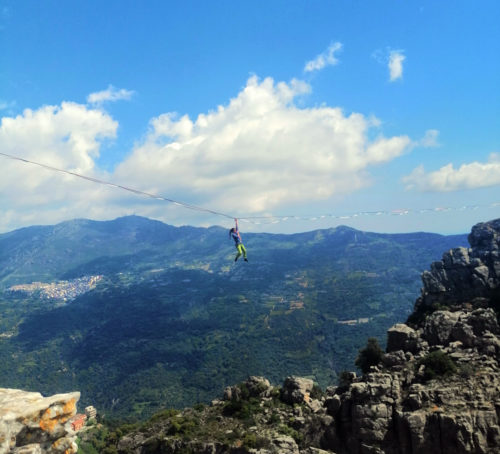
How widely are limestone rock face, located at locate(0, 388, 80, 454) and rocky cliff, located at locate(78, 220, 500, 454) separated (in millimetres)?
31801

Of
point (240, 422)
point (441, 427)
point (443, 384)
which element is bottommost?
point (240, 422)

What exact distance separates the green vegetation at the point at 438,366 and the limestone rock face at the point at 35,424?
128 ft

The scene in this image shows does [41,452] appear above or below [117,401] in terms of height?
above

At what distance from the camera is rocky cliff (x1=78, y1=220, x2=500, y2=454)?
33.7m

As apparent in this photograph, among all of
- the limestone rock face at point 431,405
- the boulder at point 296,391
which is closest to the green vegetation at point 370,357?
the limestone rock face at point 431,405

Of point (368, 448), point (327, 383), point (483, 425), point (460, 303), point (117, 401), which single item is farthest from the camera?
point (117, 401)

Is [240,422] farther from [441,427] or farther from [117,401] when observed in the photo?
[117,401]

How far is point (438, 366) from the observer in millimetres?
39219

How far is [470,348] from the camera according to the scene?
1684 inches

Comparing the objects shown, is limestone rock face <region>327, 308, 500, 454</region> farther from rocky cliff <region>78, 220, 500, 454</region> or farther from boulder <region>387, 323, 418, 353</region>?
boulder <region>387, 323, 418, 353</region>

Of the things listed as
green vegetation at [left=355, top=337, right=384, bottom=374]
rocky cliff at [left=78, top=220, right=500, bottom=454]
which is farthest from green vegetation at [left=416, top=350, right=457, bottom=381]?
green vegetation at [left=355, top=337, right=384, bottom=374]

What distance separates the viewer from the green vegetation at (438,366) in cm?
3838

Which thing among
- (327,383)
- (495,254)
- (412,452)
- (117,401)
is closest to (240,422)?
(412,452)

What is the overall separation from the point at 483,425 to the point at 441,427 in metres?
3.44
